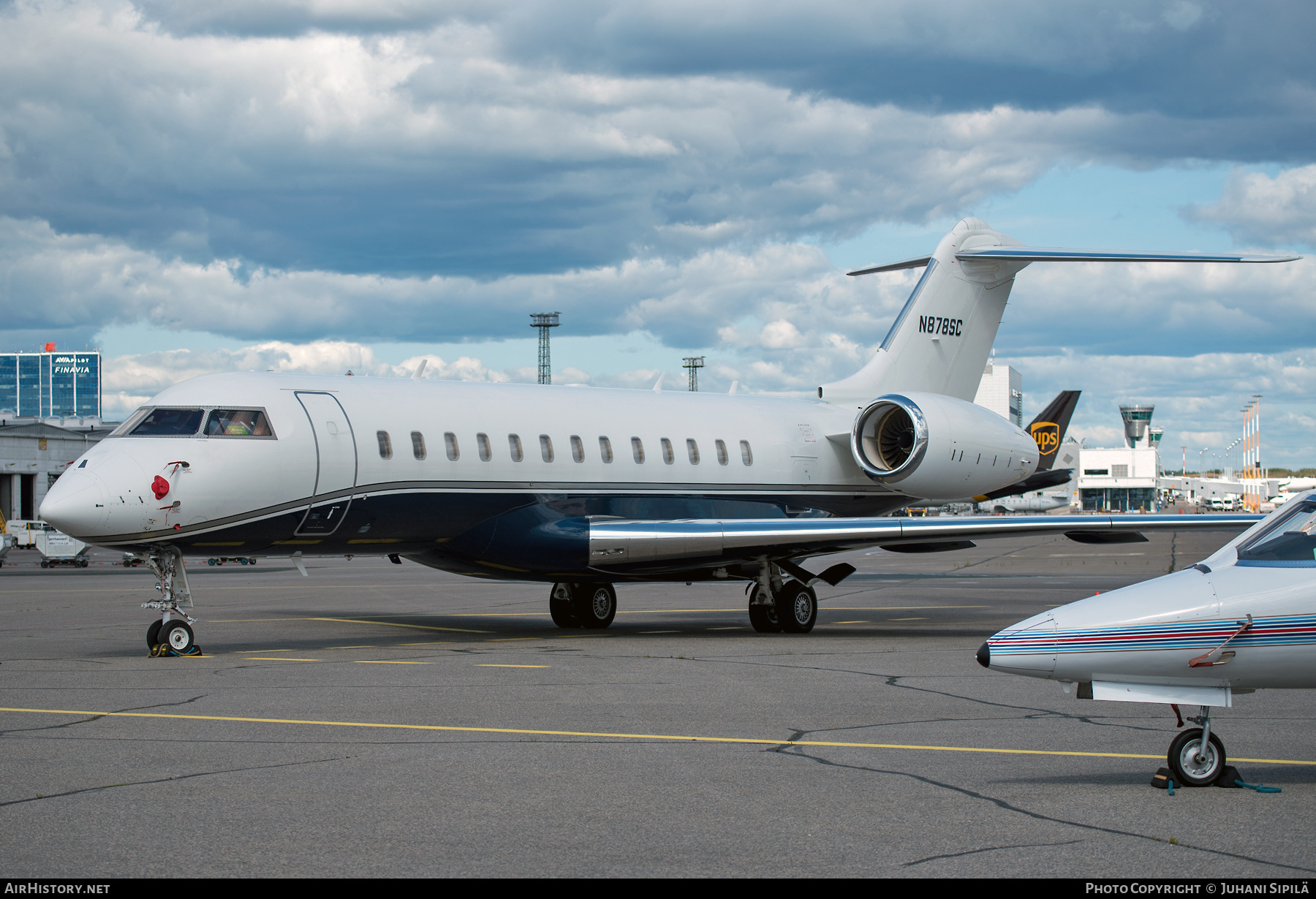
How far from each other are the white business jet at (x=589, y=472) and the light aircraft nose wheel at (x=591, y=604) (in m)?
0.03

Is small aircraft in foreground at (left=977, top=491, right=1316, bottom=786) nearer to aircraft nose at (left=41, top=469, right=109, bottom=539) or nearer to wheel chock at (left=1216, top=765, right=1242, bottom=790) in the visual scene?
wheel chock at (left=1216, top=765, right=1242, bottom=790)

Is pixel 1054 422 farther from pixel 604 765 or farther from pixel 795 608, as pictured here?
pixel 604 765

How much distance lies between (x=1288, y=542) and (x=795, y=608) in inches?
448

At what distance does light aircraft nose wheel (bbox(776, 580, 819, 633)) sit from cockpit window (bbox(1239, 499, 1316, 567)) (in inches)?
438

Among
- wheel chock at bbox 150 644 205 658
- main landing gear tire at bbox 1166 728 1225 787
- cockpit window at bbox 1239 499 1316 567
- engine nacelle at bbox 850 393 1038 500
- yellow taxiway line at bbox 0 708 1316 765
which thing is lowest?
wheel chock at bbox 150 644 205 658

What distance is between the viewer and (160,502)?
551 inches

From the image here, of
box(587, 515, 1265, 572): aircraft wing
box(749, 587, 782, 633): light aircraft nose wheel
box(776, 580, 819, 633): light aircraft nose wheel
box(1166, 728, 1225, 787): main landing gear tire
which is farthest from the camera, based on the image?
box(749, 587, 782, 633): light aircraft nose wheel

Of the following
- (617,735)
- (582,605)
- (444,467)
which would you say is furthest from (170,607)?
(617,735)

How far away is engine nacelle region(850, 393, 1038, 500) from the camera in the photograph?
64.7 feet

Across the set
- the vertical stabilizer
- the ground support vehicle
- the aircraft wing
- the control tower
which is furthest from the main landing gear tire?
the control tower

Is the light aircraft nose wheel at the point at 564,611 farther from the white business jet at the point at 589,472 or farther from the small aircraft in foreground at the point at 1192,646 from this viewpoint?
the small aircraft in foreground at the point at 1192,646

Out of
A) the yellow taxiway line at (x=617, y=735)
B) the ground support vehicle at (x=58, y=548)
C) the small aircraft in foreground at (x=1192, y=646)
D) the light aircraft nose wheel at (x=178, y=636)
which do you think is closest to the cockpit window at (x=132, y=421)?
the light aircraft nose wheel at (x=178, y=636)

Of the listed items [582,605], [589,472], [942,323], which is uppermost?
[942,323]

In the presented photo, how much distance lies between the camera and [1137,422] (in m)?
183
